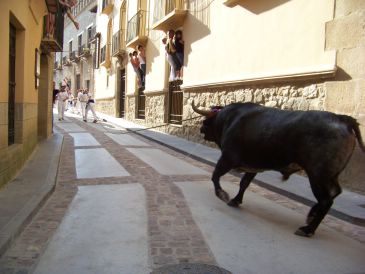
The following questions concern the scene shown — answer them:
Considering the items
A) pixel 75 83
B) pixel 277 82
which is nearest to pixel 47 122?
pixel 277 82

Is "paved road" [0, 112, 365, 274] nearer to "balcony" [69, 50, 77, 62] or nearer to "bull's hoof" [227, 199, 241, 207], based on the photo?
"bull's hoof" [227, 199, 241, 207]

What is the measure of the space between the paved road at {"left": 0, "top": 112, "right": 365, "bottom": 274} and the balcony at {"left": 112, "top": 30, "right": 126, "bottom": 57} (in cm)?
1816

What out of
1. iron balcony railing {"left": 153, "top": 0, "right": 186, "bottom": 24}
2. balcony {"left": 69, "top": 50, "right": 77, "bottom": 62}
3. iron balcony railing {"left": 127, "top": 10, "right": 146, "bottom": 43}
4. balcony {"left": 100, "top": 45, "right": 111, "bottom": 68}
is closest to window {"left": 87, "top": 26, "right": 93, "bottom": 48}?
balcony {"left": 69, "top": 50, "right": 77, "bottom": 62}

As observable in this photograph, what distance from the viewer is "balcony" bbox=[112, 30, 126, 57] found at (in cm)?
2523

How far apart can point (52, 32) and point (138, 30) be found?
865 centimetres

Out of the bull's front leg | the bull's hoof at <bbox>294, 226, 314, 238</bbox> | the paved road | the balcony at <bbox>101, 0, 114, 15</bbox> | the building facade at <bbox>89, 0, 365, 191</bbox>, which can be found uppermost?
the balcony at <bbox>101, 0, 114, 15</bbox>

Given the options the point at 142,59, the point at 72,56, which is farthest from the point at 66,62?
the point at 142,59

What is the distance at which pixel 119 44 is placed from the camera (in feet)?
84.2

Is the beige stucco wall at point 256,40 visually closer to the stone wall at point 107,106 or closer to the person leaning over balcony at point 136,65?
the person leaning over balcony at point 136,65

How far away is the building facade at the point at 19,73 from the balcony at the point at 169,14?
4.26m

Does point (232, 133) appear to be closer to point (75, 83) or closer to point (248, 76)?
point (248, 76)

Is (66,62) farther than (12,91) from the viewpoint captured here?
Yes

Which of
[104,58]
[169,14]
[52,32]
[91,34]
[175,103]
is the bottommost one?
[175,103]

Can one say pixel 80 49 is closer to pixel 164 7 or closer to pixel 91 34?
pixel 91 34
